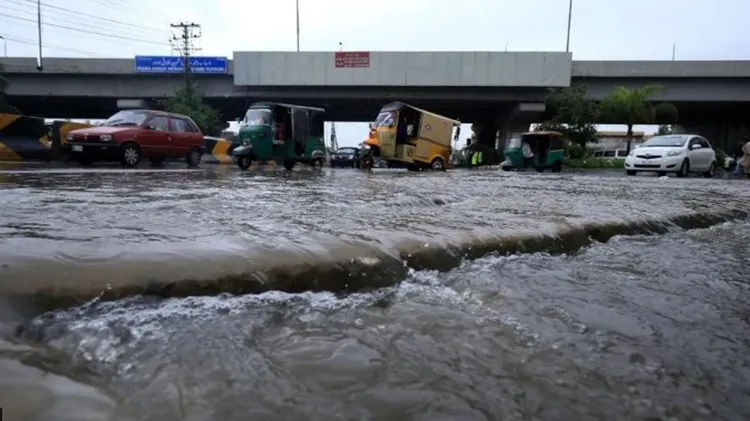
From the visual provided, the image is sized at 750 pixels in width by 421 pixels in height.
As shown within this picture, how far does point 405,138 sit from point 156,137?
8008 mm

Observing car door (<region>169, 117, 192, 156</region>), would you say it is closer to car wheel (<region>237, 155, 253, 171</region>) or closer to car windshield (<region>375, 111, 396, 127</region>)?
car wheel (<region>237, 155, 253, 171</region>)

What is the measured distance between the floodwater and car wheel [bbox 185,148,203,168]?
481 inches

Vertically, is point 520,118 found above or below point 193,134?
above

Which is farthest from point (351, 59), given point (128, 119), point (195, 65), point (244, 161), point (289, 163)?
point (128, 119)

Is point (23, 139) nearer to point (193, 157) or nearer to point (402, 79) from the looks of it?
point (193, 157)

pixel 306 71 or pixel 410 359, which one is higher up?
pixel 306 71

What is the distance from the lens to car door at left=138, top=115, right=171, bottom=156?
13.5 meters

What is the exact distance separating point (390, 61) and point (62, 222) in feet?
106

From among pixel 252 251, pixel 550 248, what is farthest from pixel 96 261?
pixel 550 248

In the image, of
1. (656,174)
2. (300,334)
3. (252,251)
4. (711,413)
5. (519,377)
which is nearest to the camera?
(711,413)

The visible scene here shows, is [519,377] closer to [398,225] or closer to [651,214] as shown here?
[398,225]

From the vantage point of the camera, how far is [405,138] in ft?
59.0

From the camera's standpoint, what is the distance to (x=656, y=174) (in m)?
18.9

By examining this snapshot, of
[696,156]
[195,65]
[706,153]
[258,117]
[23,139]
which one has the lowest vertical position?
[23,139]
